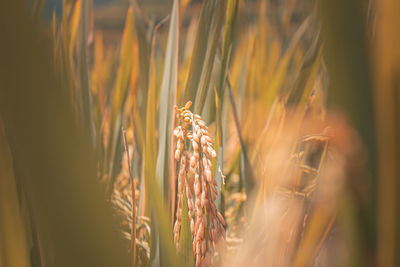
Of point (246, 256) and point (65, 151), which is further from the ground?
point (65, 151)

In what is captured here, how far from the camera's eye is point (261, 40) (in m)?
0.93

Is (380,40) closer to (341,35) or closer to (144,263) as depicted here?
(341,35)

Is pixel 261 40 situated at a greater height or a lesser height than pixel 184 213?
greater

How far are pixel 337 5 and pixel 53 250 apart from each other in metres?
0.17

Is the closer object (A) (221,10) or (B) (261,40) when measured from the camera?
(A) (221,10)

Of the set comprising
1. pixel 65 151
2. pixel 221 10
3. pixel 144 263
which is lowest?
pixel 144 263

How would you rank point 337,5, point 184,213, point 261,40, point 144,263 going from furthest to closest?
1. point 261,40
2. point 144,263
3. point 184,213
4. point 337,5

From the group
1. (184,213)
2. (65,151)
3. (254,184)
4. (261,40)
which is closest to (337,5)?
(65,151)

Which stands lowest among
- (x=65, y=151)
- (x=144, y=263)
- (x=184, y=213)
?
(x=144, y=263)

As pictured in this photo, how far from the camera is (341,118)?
126 millimetres

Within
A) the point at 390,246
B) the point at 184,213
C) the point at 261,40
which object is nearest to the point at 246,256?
the point at 184,213

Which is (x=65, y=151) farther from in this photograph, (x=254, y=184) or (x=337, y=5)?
(x=254, y=184)

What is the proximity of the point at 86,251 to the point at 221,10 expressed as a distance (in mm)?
326

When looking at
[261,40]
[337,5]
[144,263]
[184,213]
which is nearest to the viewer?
[337,5]
